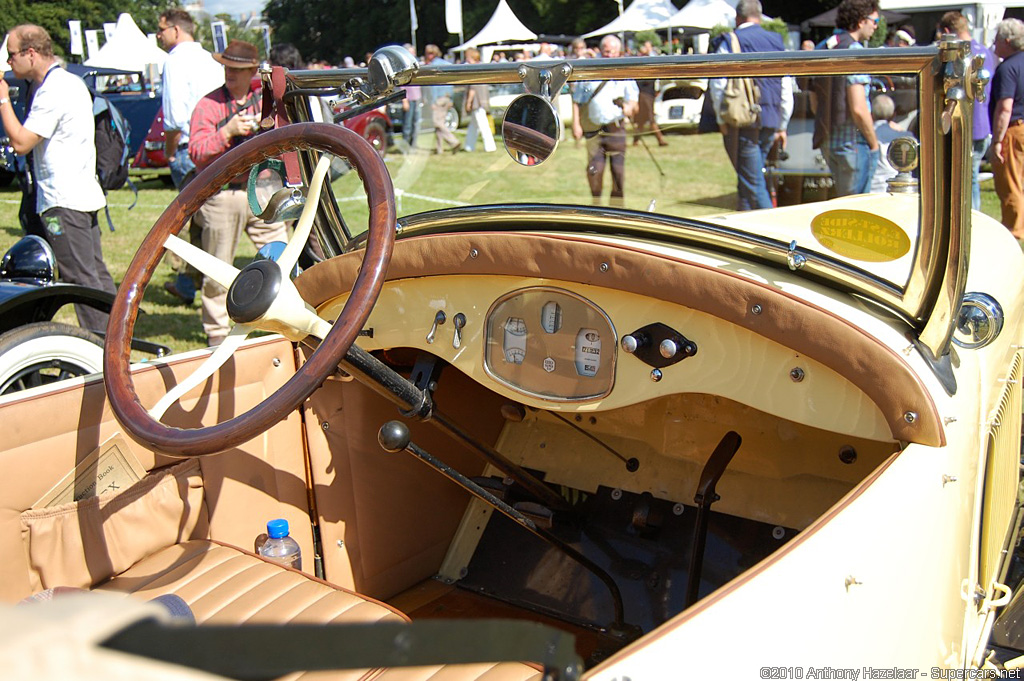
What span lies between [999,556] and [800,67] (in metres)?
1.44

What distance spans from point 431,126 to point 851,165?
1038 mm

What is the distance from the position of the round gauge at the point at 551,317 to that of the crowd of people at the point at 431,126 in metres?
0.41

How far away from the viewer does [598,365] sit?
2.01 meters

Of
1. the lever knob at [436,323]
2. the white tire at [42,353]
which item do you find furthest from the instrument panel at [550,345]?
the white tire at [42,353]

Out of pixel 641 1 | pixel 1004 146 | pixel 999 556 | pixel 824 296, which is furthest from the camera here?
pixel 641 1

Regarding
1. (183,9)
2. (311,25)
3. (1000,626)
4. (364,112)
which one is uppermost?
(311,25)

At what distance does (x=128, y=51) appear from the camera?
19.5 metres

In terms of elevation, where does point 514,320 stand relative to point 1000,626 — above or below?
above

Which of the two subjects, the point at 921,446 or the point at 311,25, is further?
the point at 311,25

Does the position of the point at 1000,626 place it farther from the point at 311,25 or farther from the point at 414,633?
the point at 311,25

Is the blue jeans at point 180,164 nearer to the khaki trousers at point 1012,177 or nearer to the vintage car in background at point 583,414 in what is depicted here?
the vintage car in background at point 583,414

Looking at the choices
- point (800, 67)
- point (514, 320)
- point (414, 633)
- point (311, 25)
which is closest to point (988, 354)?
point (800, 67)

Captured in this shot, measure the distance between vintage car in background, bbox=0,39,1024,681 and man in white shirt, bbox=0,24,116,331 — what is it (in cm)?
297

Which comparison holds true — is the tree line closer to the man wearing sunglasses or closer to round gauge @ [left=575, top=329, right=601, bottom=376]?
the man wearing sunglasses
